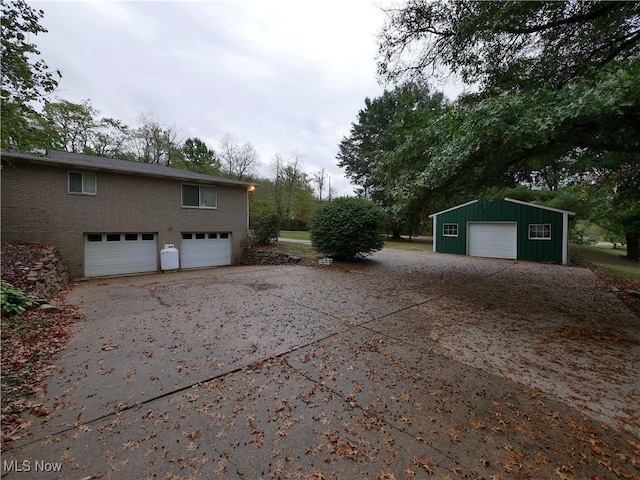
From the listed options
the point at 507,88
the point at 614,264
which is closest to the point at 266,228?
the point at 507,88

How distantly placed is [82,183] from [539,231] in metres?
20.5

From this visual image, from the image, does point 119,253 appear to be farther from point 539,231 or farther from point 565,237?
point 565,237

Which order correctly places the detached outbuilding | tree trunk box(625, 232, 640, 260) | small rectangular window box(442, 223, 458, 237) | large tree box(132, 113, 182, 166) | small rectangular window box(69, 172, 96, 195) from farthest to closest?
large tree box(132, 113, 182, 166), tree trunk box(625, 232, 640, 260), small rectangular window box(442, 223, 458, 237), the detached outbuilding, small rectangular window box(69, 172, 96, 195)

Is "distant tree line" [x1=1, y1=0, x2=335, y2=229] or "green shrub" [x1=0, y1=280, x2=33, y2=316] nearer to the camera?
"green shrub" [x1=0, y1=280, x2=33, y2=316]

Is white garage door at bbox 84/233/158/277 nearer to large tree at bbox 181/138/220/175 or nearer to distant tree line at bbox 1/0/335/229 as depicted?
distant tree line at bbox 1/0/335/229

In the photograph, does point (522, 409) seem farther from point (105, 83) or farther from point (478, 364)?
point (105, 83)

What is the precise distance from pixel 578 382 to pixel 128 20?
39.8ft

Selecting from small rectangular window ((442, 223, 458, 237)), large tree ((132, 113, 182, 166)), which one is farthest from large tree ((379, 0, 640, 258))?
large tree ((132, 113, 182, 166))

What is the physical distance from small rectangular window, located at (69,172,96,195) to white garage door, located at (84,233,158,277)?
1.69 m

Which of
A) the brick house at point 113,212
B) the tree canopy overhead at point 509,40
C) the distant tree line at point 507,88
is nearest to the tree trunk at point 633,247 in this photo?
the distant tree line at point 507,88

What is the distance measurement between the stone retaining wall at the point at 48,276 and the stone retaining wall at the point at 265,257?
711cm

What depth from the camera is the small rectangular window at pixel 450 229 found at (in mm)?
16297

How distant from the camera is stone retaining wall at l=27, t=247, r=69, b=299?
20.1ft

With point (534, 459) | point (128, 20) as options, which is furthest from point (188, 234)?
point (534, 459)
